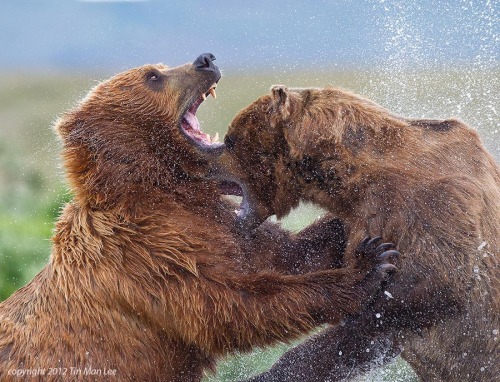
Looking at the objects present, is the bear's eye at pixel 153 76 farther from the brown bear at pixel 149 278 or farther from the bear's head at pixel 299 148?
the bear's head at pixel 299 148

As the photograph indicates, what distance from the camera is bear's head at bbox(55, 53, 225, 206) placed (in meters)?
5.16

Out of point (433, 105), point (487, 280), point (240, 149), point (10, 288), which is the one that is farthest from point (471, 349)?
point (10, 288)

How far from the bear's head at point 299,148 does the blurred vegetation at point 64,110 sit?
1.40 feet

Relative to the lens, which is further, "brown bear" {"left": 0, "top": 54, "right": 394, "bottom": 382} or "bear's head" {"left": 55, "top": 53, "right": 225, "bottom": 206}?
"bear's head" {"left": 55, "top": 53, "right": 225, "bottom": 206}

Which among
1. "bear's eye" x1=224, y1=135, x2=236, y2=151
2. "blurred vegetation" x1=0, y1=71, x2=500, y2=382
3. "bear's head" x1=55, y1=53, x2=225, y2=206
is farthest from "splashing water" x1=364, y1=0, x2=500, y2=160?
"bear's eye" x1=224, y1=135, x2=236, y2=151

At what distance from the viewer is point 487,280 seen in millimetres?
4969

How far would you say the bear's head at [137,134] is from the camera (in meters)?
5.16

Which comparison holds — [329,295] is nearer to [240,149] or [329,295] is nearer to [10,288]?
[240,149]

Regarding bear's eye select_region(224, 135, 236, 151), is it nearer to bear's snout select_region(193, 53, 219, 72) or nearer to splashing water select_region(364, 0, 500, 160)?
bear's snout select_region(193, 53, 219, 72)

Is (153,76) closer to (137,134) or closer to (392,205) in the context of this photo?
(137,134)

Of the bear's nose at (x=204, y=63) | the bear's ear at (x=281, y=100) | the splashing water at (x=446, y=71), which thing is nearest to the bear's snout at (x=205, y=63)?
the bear's nose at (x=204, y=63)

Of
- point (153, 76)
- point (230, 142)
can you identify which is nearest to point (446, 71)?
point (153, 76)

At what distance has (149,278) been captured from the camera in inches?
195

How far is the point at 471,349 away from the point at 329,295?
3.22 ft
